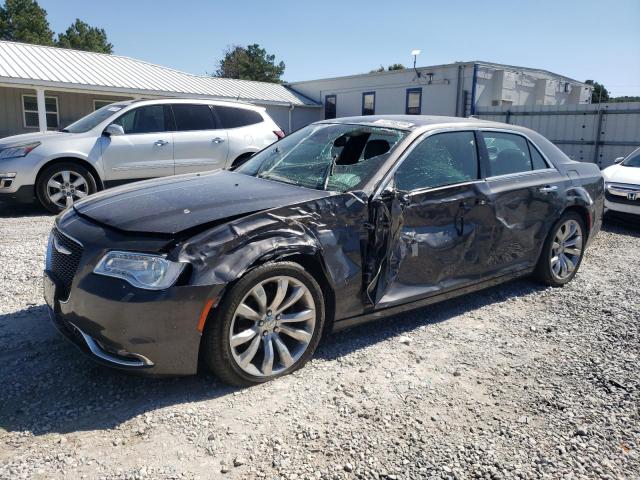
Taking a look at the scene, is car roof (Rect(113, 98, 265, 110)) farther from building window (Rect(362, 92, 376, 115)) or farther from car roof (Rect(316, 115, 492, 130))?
building window (Rect(362, 92, 376, 115))

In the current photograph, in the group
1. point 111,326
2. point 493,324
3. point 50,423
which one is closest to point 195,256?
point 111,326

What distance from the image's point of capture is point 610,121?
13.8 metres

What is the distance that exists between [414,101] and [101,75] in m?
12.8

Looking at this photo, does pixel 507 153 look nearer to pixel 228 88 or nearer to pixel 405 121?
pixel 405 121

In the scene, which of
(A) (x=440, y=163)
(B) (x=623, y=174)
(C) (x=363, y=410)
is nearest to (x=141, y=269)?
(C) (x=363, y=410)

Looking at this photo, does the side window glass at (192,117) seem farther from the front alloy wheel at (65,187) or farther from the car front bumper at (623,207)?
the car front bumper at (623,207)

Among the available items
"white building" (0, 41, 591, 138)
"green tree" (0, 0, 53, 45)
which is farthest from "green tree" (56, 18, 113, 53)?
"white building" (0, 41, 591, 138)

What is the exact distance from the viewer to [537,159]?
5.04 m

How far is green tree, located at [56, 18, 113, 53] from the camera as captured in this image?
194ft

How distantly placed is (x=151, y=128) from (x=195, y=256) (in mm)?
6407

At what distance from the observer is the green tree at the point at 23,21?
5094 cm

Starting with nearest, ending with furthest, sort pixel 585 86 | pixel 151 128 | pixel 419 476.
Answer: pixel 419 476 < pixel 151 128 < pixel 585 86

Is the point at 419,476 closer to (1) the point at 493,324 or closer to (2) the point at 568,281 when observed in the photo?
(1) the point at 493,324

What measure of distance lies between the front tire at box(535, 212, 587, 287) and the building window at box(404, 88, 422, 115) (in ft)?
60.6
